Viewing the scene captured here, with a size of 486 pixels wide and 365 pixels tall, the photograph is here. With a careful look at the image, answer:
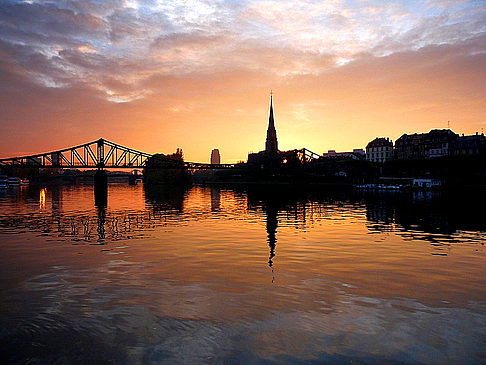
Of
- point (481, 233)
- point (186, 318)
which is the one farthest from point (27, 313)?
point (481, 233)

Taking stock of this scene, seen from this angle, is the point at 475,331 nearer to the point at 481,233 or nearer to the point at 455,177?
the point at 481,233

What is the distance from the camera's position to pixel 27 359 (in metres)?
10.6

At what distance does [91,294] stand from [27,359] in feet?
19.0

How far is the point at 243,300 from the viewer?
608 inches

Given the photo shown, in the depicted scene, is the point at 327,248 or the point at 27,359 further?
the point at 327,248

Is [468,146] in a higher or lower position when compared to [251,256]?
higher

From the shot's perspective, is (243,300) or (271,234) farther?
(271,234)

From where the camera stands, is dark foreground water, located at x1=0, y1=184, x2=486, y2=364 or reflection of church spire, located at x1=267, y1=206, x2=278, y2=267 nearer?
dark foreground water, located at x1=0, y1=184, x2=486, y2=364

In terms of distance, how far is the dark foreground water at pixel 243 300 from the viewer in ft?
36.5

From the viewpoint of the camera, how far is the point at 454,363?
1032cm

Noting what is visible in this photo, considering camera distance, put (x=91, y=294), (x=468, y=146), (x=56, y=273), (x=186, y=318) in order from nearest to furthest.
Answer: (x=186, y=318)
(x=91, y=294)
(x=56, y=273)
(x=468, y=146)

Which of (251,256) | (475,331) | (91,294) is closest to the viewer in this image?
(475,331)

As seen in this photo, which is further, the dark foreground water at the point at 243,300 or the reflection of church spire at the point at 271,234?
the reflection of church spire at the point at 271,234

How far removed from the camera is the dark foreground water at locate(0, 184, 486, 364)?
11125 millimetres
